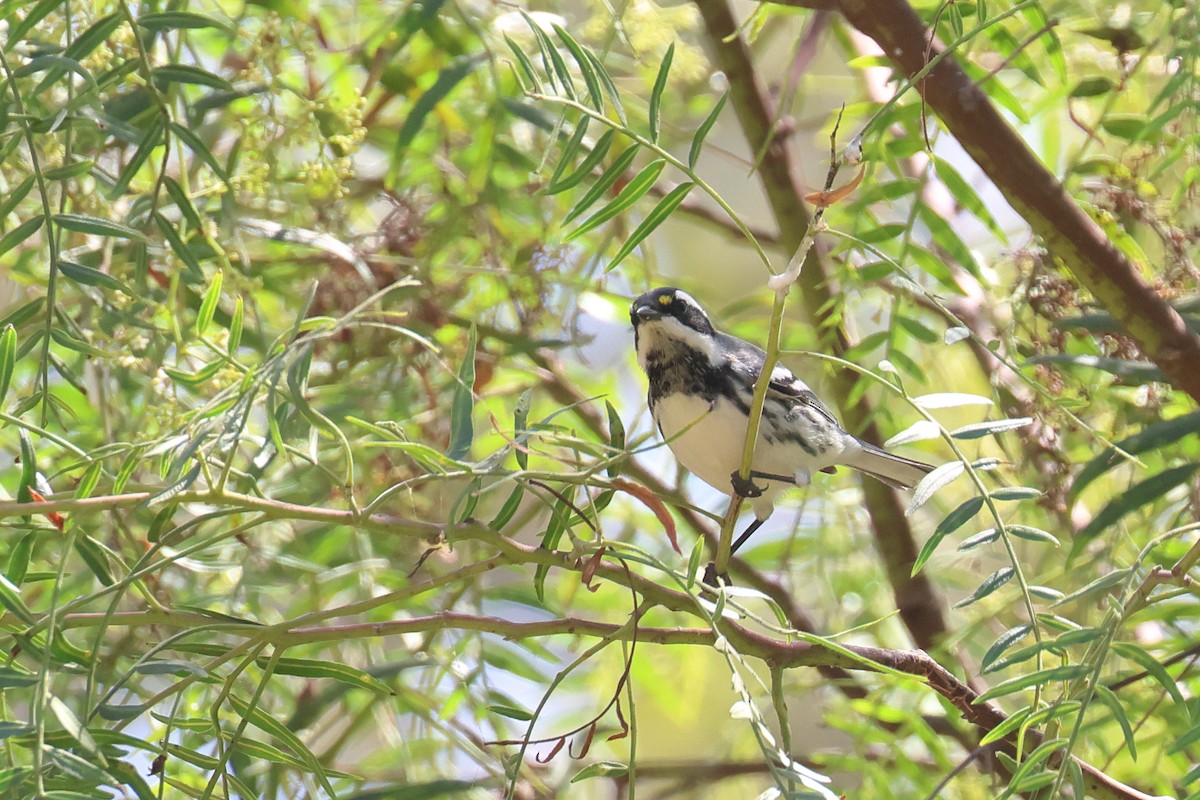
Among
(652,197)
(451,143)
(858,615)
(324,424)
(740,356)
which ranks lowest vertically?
(324,424)

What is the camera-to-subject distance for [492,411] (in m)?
2.14

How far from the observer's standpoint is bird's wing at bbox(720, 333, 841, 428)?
2221 mm

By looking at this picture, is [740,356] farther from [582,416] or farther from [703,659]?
[703,659]

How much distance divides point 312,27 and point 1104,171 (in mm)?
1250

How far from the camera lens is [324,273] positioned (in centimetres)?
224

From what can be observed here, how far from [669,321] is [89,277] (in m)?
1.15

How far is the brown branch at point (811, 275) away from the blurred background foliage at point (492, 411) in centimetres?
4

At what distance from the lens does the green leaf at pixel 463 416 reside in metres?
1.13

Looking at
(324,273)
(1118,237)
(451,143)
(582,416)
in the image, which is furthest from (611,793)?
(1118,237)

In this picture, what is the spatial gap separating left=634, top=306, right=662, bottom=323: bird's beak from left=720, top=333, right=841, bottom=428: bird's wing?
177 mm

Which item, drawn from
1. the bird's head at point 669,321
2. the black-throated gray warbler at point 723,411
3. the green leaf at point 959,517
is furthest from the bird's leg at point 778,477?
the green leaf at point 959,517

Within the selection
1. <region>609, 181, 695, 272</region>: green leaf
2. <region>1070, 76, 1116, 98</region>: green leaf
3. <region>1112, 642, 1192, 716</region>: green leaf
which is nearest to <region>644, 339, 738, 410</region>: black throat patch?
<region>1070, 76, 1116, 98</region>: green leaf

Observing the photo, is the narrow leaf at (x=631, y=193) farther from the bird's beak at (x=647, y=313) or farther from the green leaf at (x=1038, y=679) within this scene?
the bird's beak at (x=647, y=313)

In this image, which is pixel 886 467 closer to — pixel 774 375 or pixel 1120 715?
pixel 774 375
